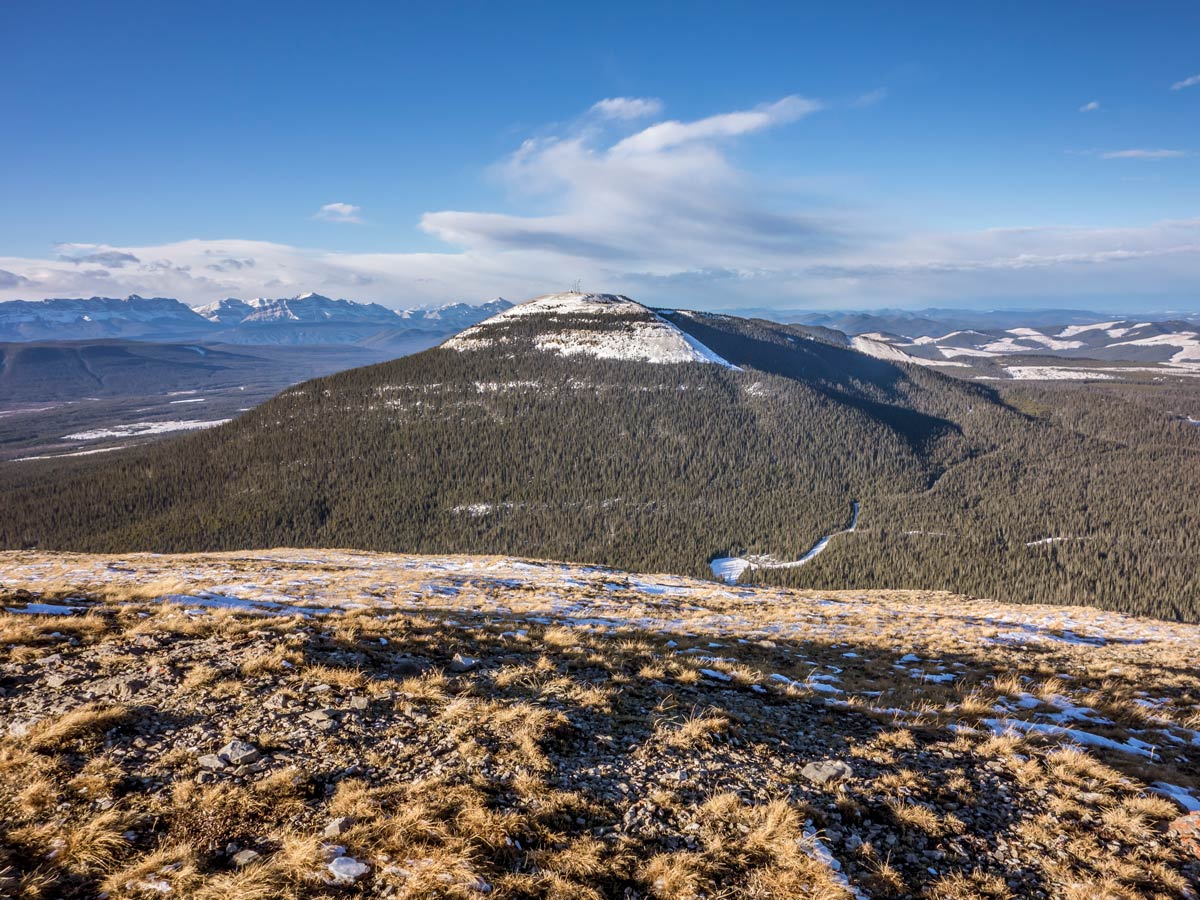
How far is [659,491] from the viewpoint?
150500 mm

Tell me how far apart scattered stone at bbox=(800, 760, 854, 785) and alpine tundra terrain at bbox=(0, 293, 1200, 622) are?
108 m

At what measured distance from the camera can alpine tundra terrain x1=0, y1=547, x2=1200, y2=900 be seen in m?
6.10

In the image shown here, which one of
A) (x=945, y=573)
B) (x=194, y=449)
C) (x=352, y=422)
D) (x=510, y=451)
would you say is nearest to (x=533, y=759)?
(x=945, y=573)

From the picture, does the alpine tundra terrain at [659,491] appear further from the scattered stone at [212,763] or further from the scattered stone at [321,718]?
the scattered stone at [212,763]

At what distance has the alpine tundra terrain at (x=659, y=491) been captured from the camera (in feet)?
384

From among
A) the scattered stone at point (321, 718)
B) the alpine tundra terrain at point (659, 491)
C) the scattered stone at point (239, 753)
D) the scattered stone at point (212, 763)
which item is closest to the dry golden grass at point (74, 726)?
the scattered stone at point (212, 763)

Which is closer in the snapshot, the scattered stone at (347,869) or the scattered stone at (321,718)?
→ the scattered stone at (347,869)

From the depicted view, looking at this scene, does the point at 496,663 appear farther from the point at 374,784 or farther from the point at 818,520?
the point at 818,520

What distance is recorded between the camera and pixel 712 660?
1535 cm

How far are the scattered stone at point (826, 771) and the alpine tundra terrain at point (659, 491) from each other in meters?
108

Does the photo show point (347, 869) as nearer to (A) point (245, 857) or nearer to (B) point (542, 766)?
(A) point (245, 857)

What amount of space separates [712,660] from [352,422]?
181438mm

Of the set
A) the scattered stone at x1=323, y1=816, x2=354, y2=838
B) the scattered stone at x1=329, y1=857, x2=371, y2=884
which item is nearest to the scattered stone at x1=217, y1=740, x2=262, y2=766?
the scattered stone at x1=323, y1=816, x2=354, y2=838

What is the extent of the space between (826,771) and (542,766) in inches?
202
